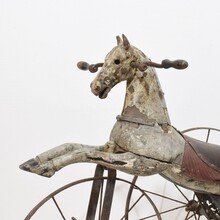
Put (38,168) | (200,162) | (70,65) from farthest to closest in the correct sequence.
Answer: (70,65) → (200,162) → (38,168)

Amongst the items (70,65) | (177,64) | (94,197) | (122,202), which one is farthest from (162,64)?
(122,202)

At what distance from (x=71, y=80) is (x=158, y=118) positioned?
575mm

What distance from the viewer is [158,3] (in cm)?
150

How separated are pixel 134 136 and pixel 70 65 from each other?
606mm

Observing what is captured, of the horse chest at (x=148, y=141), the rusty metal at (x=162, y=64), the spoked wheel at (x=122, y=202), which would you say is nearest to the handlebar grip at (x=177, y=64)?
the rusty metal at (x=162, y=64)

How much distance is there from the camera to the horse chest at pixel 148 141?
0.88m

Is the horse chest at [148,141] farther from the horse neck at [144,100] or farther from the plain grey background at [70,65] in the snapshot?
the plain grey background at [70,65]

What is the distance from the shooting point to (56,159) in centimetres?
85

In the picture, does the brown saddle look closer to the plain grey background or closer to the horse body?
the horse body

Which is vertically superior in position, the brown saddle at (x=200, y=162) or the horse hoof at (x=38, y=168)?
the brown saddle at (x=200, y=162)

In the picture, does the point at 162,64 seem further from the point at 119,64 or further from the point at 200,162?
the point at 200,162

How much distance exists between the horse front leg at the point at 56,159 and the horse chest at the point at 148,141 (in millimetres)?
79

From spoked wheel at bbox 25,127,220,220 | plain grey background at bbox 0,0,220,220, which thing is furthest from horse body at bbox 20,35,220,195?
plain grey background at bbox 0,0,220,220

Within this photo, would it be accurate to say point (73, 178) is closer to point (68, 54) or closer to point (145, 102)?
point (68, 54)
